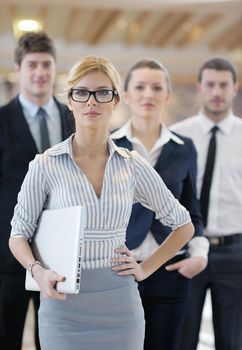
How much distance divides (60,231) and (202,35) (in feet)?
23.8

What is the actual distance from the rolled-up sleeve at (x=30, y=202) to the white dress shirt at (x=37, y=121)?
0.99 m

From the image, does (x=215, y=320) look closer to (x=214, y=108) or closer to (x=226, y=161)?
(x=226, y=161)

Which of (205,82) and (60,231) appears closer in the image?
(60,231)

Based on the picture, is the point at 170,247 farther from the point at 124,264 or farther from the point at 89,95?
the point at 89,95

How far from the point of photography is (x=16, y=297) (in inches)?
107

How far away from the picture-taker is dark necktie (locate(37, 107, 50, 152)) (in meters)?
2.78

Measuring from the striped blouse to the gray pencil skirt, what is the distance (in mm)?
65

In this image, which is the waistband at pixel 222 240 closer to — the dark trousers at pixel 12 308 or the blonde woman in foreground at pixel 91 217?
the dark trousers at pixel 12 308

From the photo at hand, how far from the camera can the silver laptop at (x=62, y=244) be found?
5.54 feet

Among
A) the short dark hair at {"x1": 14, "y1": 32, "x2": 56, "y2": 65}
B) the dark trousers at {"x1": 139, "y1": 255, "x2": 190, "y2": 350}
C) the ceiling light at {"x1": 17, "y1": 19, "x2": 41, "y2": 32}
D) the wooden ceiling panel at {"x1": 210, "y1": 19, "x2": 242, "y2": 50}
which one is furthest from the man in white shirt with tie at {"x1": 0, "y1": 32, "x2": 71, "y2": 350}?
the wooden ceiling panel at {"x1": 210, "y1": 19, "x2": 242, "y2": 50}

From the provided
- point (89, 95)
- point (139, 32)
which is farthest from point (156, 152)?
point (139, 32)

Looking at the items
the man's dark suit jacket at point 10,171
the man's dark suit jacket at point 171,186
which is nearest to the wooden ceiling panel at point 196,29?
the man's dark suit jacket at point 171,186

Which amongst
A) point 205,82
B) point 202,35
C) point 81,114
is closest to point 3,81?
point 202,35

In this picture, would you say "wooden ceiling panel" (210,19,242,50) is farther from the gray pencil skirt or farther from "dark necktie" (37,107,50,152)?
the gray pencil skirt
